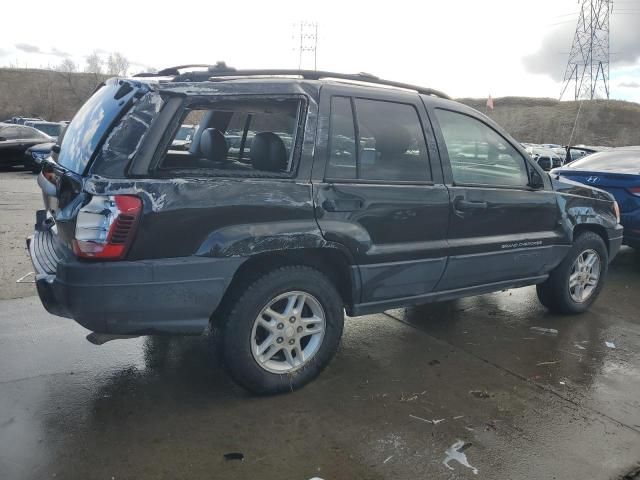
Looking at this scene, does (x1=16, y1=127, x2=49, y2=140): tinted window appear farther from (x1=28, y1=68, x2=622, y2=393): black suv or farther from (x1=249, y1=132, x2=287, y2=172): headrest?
(x1=249, y1=132, x2=287, y2=172): headrest

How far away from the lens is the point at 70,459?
2.62 m

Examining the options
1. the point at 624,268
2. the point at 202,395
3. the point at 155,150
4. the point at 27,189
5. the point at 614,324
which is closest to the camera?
the point at 155,150

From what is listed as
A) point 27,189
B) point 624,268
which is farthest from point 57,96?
point 624,268

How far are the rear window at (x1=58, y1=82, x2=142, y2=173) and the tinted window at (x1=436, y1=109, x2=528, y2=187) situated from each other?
7.08ft

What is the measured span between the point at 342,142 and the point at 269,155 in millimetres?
464

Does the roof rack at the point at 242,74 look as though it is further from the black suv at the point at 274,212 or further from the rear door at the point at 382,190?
the rear door at the point at 382,190

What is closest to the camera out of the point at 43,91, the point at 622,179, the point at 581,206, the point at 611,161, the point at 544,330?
the point at 544,330

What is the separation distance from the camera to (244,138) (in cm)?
425

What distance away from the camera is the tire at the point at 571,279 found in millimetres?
4777

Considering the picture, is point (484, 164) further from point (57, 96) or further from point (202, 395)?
point (57, 96)

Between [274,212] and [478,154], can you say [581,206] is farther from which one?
[274,212]

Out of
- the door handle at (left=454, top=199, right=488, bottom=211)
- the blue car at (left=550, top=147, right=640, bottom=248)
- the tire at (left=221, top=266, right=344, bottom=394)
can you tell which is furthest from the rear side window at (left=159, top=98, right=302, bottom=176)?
the blue car at (left=550, top=147, right=640, bottom=248)

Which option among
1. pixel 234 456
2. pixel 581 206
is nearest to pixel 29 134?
pixel 581 206

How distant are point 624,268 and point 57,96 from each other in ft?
246
